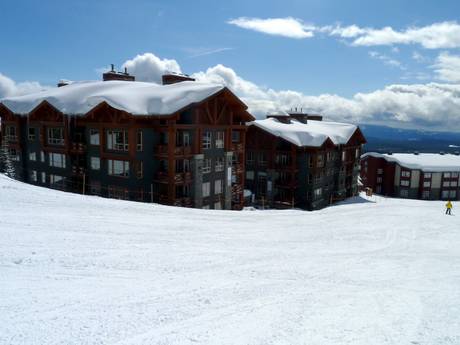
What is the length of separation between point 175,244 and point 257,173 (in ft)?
117

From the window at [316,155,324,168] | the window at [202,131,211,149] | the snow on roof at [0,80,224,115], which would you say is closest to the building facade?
the window at [316,155,324,168]

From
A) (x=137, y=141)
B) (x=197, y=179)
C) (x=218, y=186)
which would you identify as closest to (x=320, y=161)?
(x=218, y=186)

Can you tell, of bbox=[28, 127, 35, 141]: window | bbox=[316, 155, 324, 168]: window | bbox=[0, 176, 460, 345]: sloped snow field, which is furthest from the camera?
bbox=[316, 155, 324, 168]: window

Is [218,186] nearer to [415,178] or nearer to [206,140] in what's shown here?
[206,140]

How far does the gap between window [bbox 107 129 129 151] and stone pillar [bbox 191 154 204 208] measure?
5.64m

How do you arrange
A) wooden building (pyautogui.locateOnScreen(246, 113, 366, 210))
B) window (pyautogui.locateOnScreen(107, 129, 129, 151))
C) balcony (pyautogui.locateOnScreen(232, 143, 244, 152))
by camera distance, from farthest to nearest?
wooden building (pyautogui.locateOnScreen(246, 113, 366, 210)), balcony (pyautogui.locateOnScreen(232, 143, 244, 152)), window (pyautogui.locateOnScreen(107, 129, 129, 151))

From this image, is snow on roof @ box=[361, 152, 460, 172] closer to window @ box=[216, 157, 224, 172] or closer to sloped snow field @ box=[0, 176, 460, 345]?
window @ box=[216, 157, 224, 172]

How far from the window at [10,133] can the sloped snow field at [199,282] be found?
23390 millimetres

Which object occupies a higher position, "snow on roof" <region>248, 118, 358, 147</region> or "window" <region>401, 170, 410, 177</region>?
"snow on roof" <region>248, 118, 358, 147</region>

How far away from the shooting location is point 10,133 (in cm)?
3956

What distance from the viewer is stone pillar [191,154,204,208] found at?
30.2 m

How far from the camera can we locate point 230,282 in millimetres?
10586

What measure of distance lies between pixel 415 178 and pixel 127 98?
69.8 m

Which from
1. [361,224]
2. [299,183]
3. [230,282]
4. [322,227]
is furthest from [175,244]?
[299,183]
